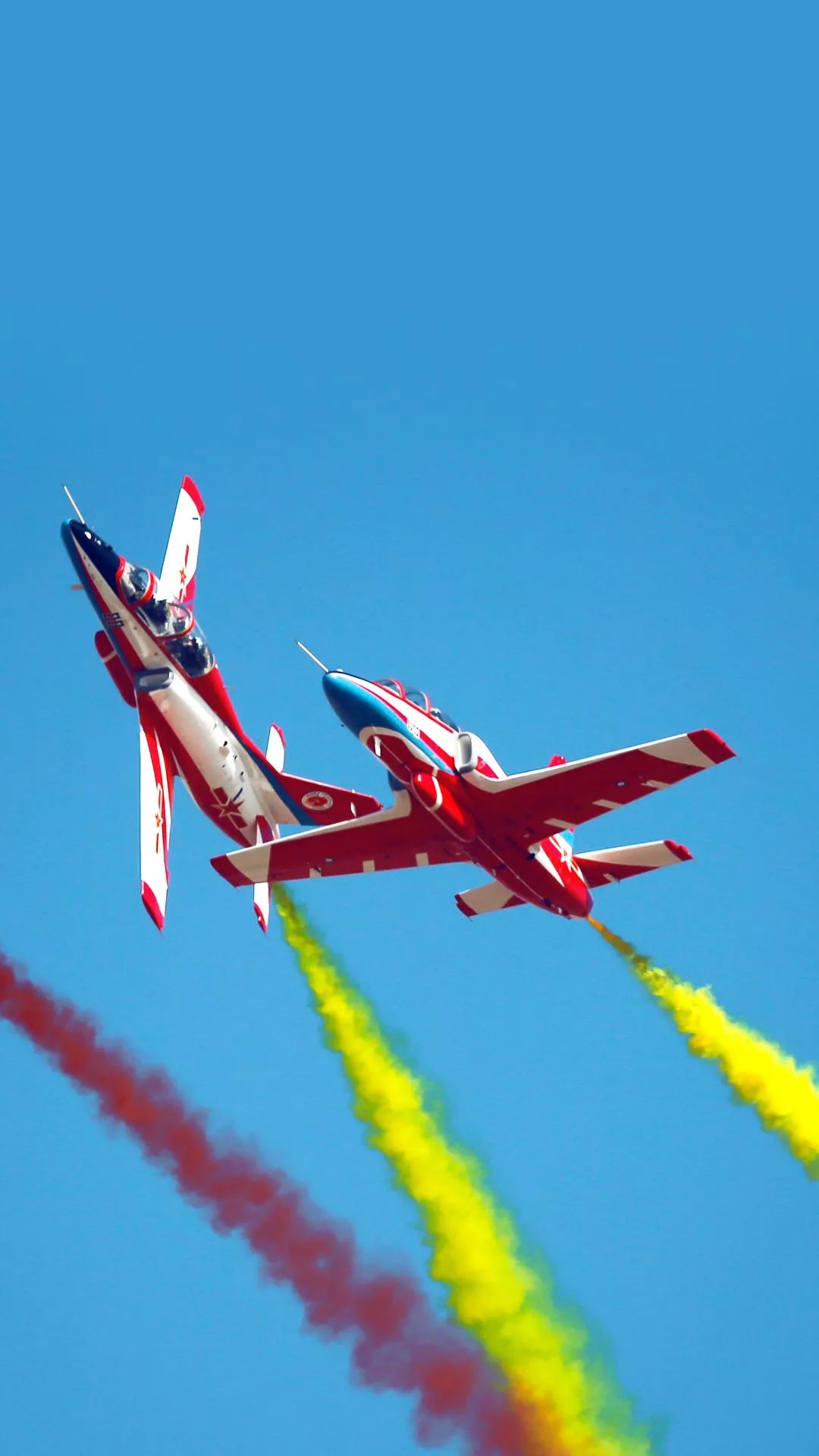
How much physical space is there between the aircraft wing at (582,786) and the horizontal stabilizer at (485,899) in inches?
148

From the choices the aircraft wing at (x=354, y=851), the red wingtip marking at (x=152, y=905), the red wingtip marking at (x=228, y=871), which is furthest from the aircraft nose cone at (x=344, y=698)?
the red wingtip marking at (x=152, y=905)

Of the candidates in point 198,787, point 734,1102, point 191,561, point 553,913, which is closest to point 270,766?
point 198,787

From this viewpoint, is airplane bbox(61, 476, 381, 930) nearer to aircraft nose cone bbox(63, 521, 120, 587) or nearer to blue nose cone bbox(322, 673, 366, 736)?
aircraft nose cone bbox(63, 521, 120, 587)

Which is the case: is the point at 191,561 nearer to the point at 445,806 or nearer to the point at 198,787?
the point at 198,787

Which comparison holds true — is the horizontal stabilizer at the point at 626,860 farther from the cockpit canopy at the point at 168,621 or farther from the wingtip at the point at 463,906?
the cockpit canopy at the point at 168,621

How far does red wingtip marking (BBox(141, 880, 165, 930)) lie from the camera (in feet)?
139

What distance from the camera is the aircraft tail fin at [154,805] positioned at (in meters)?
43.8

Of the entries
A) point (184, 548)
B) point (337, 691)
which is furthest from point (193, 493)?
point (337, 691)

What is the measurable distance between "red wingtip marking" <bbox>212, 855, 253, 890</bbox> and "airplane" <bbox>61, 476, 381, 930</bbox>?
2.44 meters

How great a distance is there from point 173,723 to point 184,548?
5999 mm

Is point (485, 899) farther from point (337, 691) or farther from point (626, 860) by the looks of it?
point (337, 691)

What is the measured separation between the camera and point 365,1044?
4553 cm

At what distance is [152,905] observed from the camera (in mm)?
42750

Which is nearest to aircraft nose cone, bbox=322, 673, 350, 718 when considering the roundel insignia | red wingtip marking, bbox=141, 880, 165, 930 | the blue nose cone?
the blue nose cone
